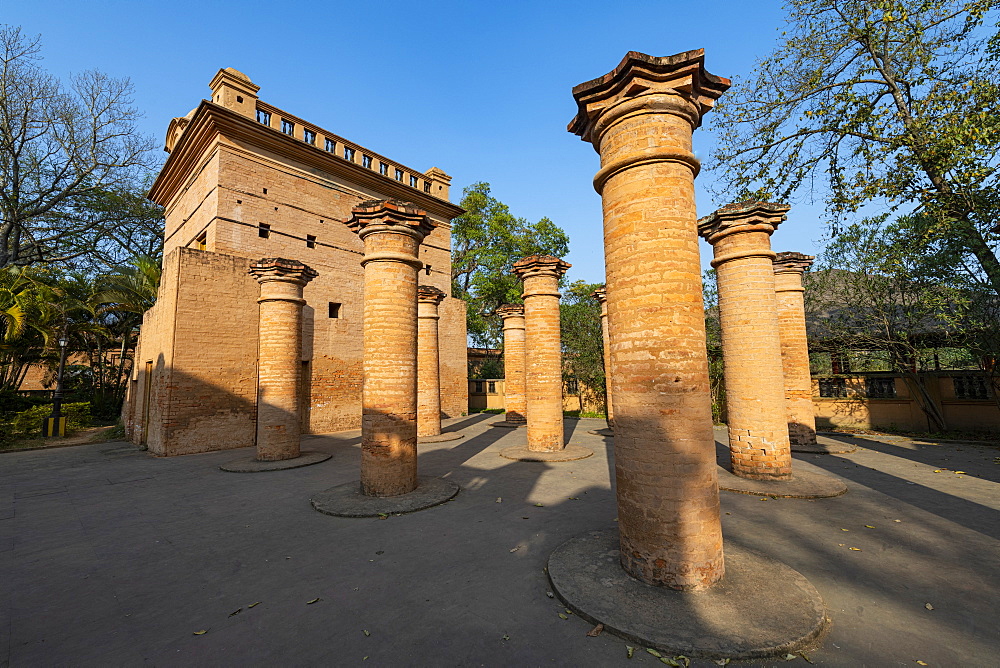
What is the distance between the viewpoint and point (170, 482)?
27.1 ft

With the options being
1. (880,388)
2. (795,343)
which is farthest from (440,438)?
(880,388)

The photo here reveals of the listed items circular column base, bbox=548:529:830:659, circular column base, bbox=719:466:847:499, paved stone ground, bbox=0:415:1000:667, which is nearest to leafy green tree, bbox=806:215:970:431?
paved stone ground, bbox=0:415:1000:667

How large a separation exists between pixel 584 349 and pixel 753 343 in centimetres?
1545

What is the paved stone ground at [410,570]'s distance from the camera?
9.91ft

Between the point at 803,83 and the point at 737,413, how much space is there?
1126cm

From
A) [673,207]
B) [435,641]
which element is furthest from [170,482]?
[673,207]

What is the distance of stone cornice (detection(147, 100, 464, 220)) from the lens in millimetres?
13676

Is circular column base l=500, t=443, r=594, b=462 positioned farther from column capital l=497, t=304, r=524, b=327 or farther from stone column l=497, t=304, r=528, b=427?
column capital l=497, t=304, r=524, b=327

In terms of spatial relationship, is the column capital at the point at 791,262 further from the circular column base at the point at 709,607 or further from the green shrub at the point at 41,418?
the green shrub at the point at 41,418

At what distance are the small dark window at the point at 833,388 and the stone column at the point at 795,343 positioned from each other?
6963mm

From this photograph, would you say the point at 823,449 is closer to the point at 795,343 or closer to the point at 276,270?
the point at 795,343

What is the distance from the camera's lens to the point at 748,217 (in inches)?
289

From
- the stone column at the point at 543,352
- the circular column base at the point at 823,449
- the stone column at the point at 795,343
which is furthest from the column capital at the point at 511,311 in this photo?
the circular column base at the point at 823,449

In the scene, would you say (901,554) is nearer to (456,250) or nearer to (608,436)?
(608,436)
